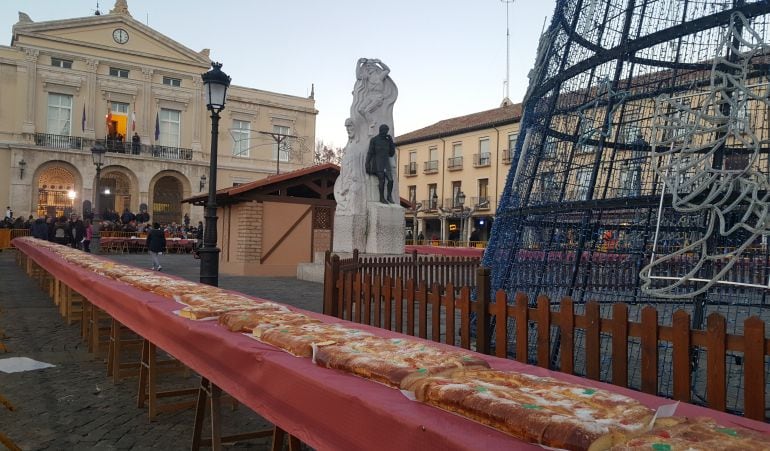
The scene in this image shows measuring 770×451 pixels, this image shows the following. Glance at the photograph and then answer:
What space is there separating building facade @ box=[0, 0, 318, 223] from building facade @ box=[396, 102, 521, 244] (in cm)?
1443

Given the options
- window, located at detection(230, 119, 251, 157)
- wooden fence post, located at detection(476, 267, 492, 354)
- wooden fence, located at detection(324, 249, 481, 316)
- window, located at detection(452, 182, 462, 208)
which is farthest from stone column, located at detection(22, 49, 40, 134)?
wooden fence post, located at detection(476, 267, 492, 354)

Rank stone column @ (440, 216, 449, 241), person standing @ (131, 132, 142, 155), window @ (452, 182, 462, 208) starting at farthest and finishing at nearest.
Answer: stone column @ (440, 216, 449, 241)
window @ (452, 182, 462, 208)
person standing @ (131, 132, 142, 155)

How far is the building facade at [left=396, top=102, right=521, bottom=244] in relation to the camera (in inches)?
1715

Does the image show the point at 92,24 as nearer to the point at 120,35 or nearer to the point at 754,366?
the point at 120,35

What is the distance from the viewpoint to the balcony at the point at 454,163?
154 feet

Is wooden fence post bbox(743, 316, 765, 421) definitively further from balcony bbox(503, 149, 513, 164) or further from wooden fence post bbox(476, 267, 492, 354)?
balcony bbox(503, 149, 513, 164)

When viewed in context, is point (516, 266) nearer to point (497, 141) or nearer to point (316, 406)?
point (316, 406)

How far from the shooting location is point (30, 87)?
120 ft

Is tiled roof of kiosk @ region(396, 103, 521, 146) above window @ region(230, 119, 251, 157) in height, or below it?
above

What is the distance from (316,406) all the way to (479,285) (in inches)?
97.5

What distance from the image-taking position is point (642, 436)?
1.53m

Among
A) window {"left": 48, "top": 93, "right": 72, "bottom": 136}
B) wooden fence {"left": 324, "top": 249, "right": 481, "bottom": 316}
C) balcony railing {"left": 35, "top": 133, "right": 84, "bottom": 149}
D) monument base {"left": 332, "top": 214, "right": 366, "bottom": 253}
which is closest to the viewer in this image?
wooden fence {"left": 324, "top": 249, "right": 481, "bottom": 316}

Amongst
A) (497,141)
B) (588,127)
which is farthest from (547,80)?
(497,141)

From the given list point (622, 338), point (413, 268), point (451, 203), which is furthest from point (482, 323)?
point (451, 203)
